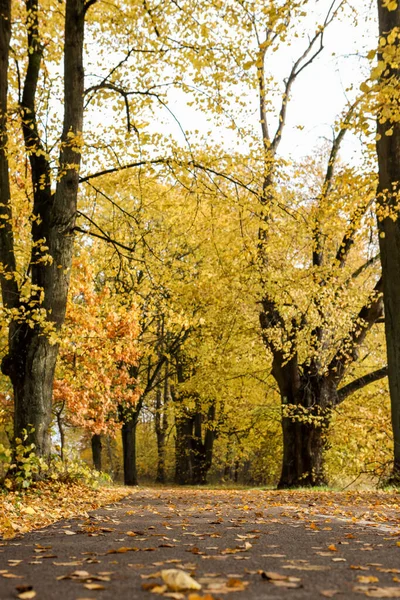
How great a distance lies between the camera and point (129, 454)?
26.5 metres

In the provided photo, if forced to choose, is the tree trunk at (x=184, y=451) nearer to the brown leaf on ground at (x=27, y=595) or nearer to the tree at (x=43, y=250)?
the tree at (x=43, y=250)

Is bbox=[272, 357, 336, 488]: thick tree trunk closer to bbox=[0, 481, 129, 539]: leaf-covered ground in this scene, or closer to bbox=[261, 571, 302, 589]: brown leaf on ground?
bbox=[0, 481, 129, 539]: leaf-covered ground

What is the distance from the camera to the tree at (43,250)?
1084 centimetres

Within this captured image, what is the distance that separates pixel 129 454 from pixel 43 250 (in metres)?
17.4

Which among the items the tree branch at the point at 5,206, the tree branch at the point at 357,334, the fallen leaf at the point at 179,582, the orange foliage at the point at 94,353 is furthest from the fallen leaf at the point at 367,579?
the orange foliage at the point at 94,353

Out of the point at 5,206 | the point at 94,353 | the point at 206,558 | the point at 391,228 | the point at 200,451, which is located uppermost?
the point at 5,206

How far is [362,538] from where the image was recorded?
5.16 meters

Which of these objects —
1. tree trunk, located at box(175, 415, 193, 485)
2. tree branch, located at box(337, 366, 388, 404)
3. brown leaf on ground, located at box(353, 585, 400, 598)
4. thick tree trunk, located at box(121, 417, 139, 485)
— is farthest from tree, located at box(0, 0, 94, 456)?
tree trunk, located at box(175, 415, 193, 485)

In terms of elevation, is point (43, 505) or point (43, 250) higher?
point (43, 250)

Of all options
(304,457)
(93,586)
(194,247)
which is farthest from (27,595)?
(194,247)

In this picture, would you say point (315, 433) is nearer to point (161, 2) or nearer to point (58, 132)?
point (58, 132)

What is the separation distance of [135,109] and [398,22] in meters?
5.70

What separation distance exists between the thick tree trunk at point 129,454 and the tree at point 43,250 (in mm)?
15074

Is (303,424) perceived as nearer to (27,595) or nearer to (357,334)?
(357,334)
